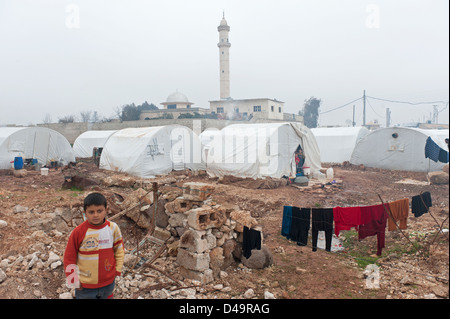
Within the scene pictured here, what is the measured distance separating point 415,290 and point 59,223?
6628mm

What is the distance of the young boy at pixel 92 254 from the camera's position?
286 centimetres

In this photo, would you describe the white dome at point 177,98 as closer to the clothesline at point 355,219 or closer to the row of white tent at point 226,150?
the row of white tent at point 226,150

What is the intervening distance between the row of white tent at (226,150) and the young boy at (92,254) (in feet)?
33.1

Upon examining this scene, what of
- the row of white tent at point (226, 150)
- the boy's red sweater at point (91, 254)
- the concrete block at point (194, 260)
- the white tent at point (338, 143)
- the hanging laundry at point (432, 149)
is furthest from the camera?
the white tent at point (338, 143)

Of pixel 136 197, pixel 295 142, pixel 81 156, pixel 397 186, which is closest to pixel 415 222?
pixel 397 186

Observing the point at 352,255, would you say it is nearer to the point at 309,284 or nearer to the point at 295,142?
the point at 309,284

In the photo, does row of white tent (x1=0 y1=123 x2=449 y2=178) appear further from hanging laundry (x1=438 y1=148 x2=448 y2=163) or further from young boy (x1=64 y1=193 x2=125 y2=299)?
young boy (x1=64 y1=193 x2=125 y2=299)

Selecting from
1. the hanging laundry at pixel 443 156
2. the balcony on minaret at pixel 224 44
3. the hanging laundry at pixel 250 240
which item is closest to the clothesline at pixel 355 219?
the hanging laundry at pixel 250 240

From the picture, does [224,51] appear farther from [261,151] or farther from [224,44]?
[261,151]

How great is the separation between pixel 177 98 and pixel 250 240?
47.8m

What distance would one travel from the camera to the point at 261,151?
1292 centimetres

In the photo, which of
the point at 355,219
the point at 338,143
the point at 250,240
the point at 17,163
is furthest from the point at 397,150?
the point at 17,163

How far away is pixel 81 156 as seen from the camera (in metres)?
23.4
